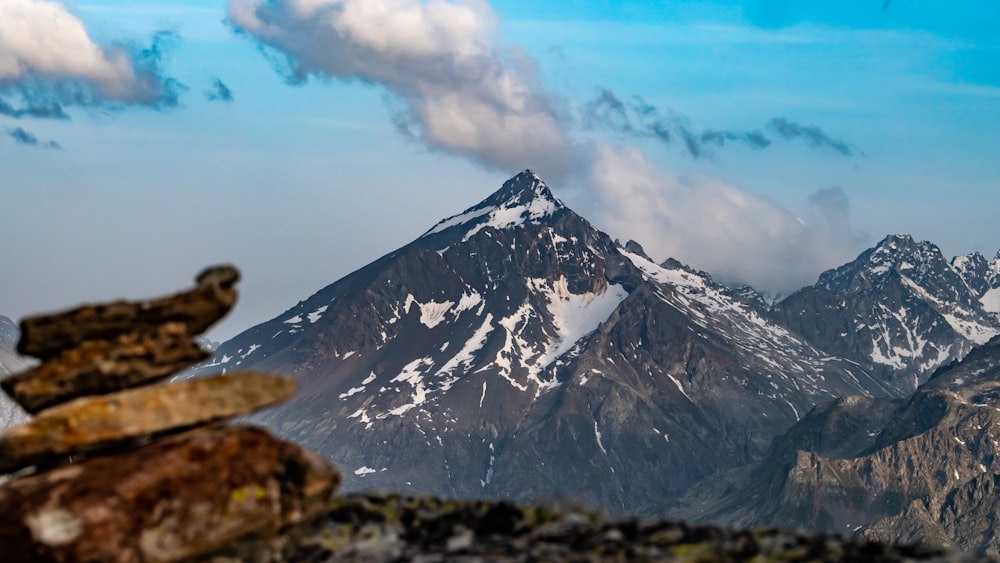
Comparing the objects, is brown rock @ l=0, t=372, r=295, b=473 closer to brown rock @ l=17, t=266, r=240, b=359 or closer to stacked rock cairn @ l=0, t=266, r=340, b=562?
stacked rock cairn @ l=0, t=266, r=340, b=562

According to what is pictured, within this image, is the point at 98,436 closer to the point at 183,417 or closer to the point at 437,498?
the point at 183,417

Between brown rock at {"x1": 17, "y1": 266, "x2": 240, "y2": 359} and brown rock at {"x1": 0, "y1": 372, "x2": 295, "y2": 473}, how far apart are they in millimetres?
1399

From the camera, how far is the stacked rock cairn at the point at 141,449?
26125 mm

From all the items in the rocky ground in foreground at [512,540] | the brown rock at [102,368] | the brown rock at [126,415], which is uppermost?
the brown rock at [102,368]

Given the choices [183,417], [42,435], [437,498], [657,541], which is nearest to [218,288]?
[183,417]

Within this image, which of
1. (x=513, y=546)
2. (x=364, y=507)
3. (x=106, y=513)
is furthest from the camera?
(x=364, y=507)

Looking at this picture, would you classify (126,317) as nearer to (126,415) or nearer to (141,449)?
(126,415)

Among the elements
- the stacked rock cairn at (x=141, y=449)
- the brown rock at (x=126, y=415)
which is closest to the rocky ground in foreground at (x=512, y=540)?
the stacked rock cairn at (x=141, y=449)

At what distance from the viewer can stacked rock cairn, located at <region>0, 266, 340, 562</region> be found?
26125 mm

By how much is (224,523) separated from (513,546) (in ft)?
20.8

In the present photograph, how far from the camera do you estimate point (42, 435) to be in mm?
27531

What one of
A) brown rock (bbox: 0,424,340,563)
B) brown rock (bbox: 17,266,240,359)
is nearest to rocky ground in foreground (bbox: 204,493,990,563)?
brown rock (bbox: 0,424,340,563)

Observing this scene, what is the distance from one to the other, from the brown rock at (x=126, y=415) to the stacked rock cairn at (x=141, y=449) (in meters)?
0.02

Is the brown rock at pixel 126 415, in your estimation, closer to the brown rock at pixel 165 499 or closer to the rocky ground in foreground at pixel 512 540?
the brown rock at pixel 165 499
